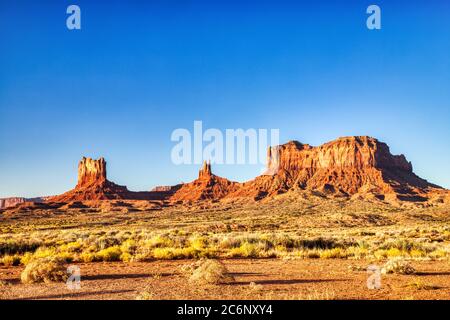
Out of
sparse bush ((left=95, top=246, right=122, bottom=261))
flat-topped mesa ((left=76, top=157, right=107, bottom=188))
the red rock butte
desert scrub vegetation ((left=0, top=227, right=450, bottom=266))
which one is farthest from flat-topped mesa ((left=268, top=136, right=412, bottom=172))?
sparse bush ((left=95, top=246, right=122, bottom=261))

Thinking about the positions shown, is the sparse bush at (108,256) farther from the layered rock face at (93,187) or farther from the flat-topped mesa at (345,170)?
the layered rock face at (93,187)

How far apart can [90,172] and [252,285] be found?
608 feet

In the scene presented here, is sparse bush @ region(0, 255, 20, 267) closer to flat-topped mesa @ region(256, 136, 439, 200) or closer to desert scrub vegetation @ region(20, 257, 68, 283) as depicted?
desert scrub vegetation @ region(20, 257, 68, 283)

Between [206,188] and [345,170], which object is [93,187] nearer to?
[206,188]

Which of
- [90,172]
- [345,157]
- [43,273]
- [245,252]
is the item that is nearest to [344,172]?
[345,157]

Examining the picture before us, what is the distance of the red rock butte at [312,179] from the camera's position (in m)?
141

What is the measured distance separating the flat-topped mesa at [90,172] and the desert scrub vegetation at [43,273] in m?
171

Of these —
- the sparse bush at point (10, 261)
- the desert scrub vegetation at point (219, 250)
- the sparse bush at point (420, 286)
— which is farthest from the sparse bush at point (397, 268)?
the sparse bush at point (10, 261)

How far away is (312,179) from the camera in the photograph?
508 feet

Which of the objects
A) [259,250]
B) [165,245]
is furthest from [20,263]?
[259,250]

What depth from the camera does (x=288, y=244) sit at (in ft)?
80.5

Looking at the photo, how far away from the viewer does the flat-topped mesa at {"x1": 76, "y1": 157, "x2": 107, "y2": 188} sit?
18325 centimetres

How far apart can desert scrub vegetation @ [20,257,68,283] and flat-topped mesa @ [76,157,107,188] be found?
17125 cm
